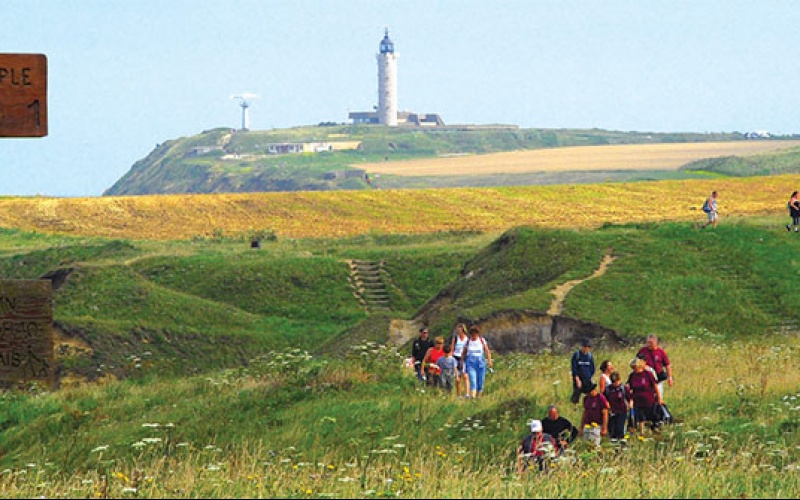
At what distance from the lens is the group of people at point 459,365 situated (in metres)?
24.8

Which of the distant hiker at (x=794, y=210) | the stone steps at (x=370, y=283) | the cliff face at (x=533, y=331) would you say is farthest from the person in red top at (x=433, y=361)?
the stone steps at (x=370, y=283)

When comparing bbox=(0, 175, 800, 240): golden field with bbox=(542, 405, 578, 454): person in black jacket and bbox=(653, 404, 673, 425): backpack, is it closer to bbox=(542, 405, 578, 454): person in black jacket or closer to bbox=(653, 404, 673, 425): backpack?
bbox=(653, 404, 673, 425): backpack

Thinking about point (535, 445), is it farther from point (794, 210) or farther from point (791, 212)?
point (791, 212)

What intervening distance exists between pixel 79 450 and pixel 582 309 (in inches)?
707

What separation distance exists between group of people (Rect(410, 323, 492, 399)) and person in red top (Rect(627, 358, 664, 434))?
4.27m

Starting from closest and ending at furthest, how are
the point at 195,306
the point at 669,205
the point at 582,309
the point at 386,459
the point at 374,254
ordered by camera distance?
the point at 386,459, the point at 582,309, the point at 195,306, the point at 374,254, the point at 669,205

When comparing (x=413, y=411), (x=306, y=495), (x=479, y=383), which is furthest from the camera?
(x=479, y=383)

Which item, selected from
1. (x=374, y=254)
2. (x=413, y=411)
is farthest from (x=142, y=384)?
(x=374, y=254)

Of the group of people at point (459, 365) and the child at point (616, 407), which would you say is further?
the group of people at point (459, 365)

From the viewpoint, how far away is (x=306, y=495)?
36.9ft

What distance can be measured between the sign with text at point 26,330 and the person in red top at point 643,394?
11.7 metres

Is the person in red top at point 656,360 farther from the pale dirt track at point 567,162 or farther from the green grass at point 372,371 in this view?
the pale dirt track at point 567,162

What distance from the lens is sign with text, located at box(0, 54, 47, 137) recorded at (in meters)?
10.2

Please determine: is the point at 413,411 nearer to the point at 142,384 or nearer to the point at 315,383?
the point at 315,383
